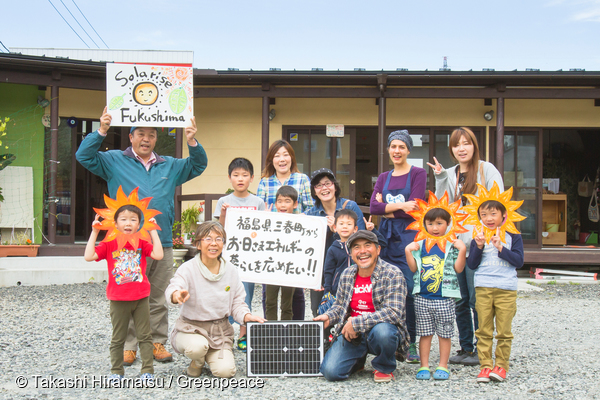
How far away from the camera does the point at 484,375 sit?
10.7 feet

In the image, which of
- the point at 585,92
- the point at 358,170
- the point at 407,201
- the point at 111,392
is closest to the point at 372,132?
the point at 358,170

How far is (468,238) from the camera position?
3596 mm

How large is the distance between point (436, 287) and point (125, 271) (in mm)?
2133

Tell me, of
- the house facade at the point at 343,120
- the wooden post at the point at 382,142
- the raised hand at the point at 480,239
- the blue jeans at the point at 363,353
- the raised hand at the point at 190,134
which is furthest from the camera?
the house facade at the point at 343,120

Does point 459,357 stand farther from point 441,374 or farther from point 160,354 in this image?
point 160,354

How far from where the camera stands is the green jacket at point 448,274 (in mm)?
3344

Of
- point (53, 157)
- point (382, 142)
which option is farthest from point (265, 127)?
point (53, 157)

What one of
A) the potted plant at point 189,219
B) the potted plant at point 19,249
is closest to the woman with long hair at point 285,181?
the potted plant at point 189,219

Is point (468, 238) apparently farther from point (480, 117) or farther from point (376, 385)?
point (480, 117)

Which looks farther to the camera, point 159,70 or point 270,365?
point 159,70

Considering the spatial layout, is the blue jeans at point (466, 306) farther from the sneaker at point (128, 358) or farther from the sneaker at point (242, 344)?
the sneaker at point (128, 358)

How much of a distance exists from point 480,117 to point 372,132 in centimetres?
218

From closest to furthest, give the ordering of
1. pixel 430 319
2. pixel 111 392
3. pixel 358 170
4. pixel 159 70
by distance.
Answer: pixel 111 392, pixel 430 319, pixel 159 70, pixel 358 170

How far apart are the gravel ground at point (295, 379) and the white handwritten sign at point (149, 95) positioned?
192cm
